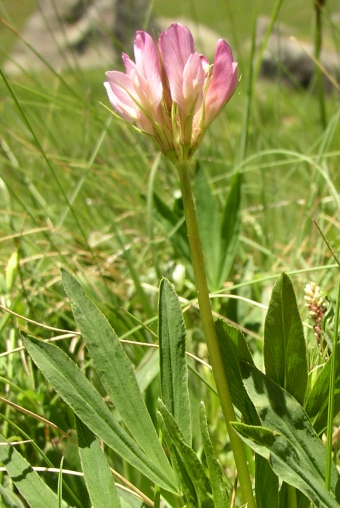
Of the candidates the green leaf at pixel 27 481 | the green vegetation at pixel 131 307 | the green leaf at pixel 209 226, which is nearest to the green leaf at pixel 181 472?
the green vegetation at pixel 131 307

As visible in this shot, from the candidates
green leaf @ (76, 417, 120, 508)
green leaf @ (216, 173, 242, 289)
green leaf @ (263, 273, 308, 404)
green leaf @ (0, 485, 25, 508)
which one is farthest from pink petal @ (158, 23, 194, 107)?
green leaf @ (216, 173, 242, 289)

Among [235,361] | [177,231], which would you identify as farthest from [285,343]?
[177,231]

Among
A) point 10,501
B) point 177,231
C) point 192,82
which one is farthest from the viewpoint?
point 177,231

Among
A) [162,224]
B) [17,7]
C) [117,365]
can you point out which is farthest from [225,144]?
[17,7]

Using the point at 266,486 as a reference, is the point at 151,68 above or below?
above

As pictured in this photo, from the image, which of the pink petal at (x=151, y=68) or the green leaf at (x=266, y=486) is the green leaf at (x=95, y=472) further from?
the pink petal at (x=151, y=68)

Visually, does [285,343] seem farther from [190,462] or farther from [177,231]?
[177,231]

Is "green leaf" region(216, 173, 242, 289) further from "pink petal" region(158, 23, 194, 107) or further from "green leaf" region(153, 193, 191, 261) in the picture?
"pink petal" region(158, 23, 194, 107)
